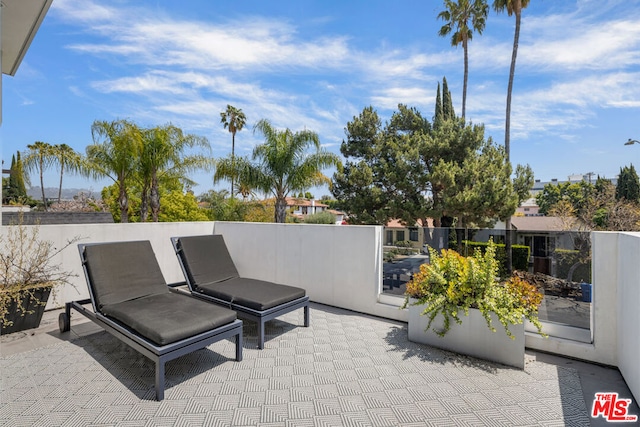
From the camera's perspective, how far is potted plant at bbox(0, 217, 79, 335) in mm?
4195

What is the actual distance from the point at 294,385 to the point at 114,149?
984 cm

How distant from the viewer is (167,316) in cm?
334

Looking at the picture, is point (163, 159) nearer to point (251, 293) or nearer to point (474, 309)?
point (251, 293)

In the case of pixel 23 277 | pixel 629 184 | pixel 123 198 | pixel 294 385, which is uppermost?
pixel 629 184

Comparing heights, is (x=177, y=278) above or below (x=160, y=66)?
below

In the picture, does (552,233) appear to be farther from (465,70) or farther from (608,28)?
(465,70)

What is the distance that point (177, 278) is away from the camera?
6.95 meters

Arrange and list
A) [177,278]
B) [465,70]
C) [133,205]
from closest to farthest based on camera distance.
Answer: [177,278]
[133,205]
[465,70]

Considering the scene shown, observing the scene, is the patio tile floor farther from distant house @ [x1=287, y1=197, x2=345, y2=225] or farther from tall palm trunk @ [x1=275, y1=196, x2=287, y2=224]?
distant house @ [x1=287, y1=197, x2=345, y2=225]

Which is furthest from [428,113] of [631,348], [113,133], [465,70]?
[631,348]

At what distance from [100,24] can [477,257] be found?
8723 millimetres

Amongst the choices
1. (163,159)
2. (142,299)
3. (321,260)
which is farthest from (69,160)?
(321,260)

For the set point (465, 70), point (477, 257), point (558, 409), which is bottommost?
point (558, 409)

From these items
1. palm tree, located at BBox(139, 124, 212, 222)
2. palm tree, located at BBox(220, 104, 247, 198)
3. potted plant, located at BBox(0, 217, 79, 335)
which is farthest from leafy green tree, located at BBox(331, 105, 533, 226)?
potted plant, located at BBox(0, 217, 79, 335)
